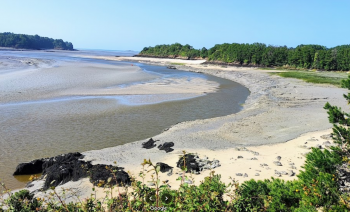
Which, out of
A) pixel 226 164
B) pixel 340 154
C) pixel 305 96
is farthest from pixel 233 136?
pixel 305 96

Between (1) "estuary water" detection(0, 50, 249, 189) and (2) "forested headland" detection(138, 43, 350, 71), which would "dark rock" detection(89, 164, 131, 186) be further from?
→ (2) "forested headland" detection(138, 43, 350, 71)

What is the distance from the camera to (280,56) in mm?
69875

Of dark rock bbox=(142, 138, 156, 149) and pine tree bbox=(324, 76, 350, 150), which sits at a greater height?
pine tree bbox=(324, 76, 350, 150)

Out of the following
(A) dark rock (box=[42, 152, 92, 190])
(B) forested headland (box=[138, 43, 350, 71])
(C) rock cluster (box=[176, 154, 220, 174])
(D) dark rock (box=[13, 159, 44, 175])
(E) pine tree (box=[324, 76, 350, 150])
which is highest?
(B) forested headland (box=[138, 43, 350, 71])

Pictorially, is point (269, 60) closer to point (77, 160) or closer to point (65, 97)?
point (65, 97)

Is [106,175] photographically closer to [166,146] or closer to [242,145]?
[166,146]

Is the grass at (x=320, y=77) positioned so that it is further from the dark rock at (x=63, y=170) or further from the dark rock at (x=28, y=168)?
the dark rock at (x=28, y=168)

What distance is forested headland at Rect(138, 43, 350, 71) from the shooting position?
195 feet

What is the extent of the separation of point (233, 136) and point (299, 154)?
3.78m

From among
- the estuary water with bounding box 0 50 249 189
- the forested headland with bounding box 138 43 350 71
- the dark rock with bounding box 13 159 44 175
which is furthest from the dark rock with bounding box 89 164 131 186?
the forested headland with bounding box 138 43 350 71

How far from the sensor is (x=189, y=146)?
12.7m

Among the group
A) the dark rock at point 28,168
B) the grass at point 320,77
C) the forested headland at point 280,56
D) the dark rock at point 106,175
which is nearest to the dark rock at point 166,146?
the dark rock at point 106,175

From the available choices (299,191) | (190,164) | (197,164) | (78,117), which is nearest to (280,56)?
(78,117)

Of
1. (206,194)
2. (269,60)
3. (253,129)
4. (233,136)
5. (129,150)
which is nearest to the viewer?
(206,194)
